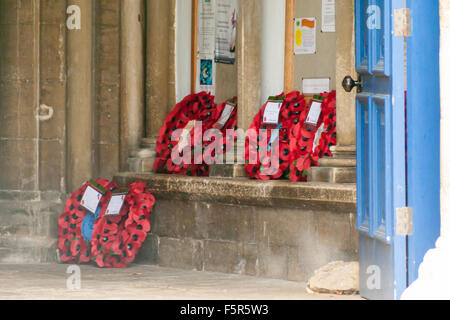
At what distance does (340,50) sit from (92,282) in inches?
99.3

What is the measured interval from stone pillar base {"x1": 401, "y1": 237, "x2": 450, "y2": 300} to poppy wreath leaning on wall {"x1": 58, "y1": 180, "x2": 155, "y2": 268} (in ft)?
11.4

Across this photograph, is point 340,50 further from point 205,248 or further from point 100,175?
point 100,175

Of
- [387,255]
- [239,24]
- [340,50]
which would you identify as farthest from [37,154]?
[387,255]

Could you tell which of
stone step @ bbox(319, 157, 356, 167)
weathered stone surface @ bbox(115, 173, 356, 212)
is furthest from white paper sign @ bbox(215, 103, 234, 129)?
stone step @ bbox(319, 157, 356, 167)

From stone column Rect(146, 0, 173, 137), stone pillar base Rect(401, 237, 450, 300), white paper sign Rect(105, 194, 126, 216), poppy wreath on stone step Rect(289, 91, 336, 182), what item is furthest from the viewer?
stone column Rect(146, 0, 173, 137)

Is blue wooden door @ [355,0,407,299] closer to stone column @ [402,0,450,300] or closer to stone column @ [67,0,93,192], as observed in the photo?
stone column @ [402,0,450,300]

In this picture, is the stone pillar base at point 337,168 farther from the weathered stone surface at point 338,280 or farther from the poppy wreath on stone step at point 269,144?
the weathered stone surface at point 338,280

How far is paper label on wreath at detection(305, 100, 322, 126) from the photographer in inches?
312

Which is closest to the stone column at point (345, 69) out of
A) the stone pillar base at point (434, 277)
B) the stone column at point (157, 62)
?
the stone column at point (157, 62)

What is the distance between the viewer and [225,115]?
28.4ft

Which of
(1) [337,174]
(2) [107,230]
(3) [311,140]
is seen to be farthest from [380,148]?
(2) [107,230]

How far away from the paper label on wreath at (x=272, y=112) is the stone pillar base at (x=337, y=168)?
702 mm

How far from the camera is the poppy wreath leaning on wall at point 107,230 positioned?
8.37 metres
